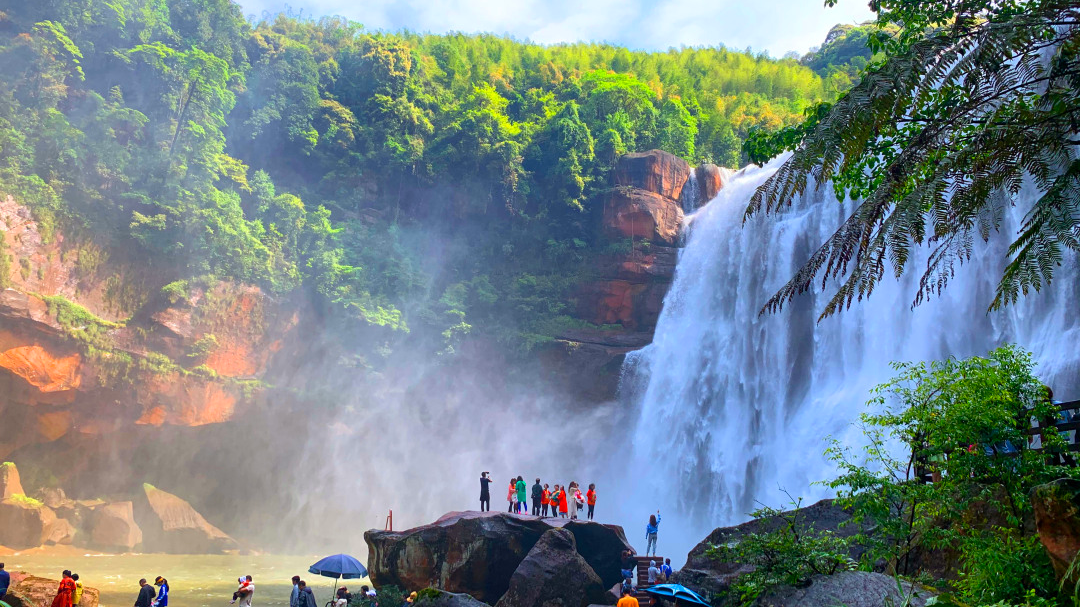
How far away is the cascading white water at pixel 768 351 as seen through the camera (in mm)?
23812

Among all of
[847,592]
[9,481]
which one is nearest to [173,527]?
[9,481]

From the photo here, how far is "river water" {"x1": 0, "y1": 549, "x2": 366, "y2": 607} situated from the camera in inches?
792

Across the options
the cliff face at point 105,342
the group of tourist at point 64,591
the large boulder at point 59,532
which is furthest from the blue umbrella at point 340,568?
the large boulder at point 59,532

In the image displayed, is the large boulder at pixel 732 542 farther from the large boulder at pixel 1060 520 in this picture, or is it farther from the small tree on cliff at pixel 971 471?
the large boulder at pixel 1060 520

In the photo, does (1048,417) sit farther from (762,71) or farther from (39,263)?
(762,71)

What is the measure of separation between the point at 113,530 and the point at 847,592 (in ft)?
96.6

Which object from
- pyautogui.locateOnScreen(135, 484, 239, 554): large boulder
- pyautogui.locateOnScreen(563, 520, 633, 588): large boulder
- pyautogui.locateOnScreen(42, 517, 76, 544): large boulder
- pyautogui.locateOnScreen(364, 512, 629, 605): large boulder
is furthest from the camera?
pyautogui.locateOnScreen(135, 484, 239, 554): large boulder

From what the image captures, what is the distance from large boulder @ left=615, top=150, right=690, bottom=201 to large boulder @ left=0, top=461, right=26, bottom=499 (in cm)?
2892

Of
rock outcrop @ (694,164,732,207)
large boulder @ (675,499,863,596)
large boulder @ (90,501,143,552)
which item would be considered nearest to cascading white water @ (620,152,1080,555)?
rock outcrop @ (694,164,732,207)

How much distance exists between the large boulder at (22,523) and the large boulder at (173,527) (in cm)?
339

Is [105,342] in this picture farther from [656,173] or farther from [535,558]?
[656,173]

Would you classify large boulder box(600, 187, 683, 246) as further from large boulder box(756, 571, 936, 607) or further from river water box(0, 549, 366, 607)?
large boulder box(756, 571, 936, 607)

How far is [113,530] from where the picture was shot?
2869 centimetres

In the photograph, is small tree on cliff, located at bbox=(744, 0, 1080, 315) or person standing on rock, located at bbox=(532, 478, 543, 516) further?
person standing on rock, located at bbox=(532, 478, 543, 516)
